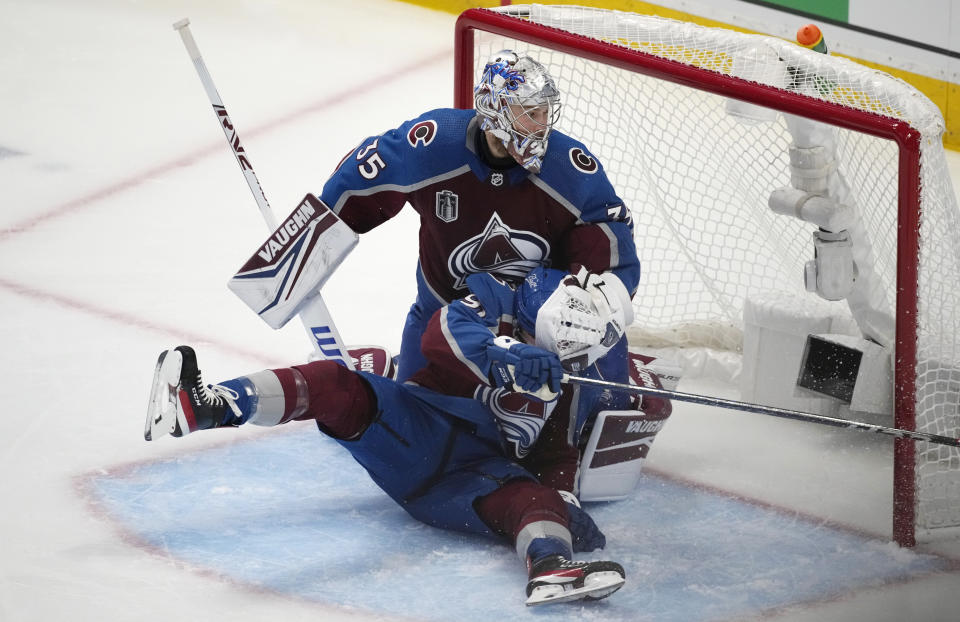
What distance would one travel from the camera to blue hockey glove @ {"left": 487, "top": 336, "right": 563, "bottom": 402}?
9.03 ft

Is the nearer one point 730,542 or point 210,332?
point 730,542

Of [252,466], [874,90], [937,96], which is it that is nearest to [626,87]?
[874,90]

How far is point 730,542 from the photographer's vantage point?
3.09m

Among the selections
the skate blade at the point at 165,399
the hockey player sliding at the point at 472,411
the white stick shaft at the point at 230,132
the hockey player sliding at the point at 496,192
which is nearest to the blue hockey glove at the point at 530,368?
the hockey player sliding at the point at 472,411

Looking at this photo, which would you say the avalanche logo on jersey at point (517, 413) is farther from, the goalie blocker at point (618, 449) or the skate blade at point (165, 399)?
the skate blade at point (165, 399)

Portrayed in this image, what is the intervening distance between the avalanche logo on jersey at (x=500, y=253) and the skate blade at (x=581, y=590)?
0.69 meters

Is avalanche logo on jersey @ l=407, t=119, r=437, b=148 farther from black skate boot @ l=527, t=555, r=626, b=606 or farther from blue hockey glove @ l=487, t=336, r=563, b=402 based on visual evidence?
black skate boot @ l=527, t=555, r=626, b=606

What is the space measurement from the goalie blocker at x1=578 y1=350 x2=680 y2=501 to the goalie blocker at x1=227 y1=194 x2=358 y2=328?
0.68 meters

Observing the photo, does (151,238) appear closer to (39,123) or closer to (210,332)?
(210,332)

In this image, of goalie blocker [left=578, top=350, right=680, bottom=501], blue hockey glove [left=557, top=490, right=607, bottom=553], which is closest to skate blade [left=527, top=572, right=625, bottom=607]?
blue hockey glove [left=557, top=490, right=607, bottom=553]

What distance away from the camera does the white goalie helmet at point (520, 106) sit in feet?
9.34

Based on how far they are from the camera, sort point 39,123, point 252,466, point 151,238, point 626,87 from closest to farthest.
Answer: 1. point 252,466
2. point 626,87
3. point 151,238
4. point 39,123

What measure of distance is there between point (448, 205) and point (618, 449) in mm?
665

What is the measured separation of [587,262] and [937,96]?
10.2 feet
